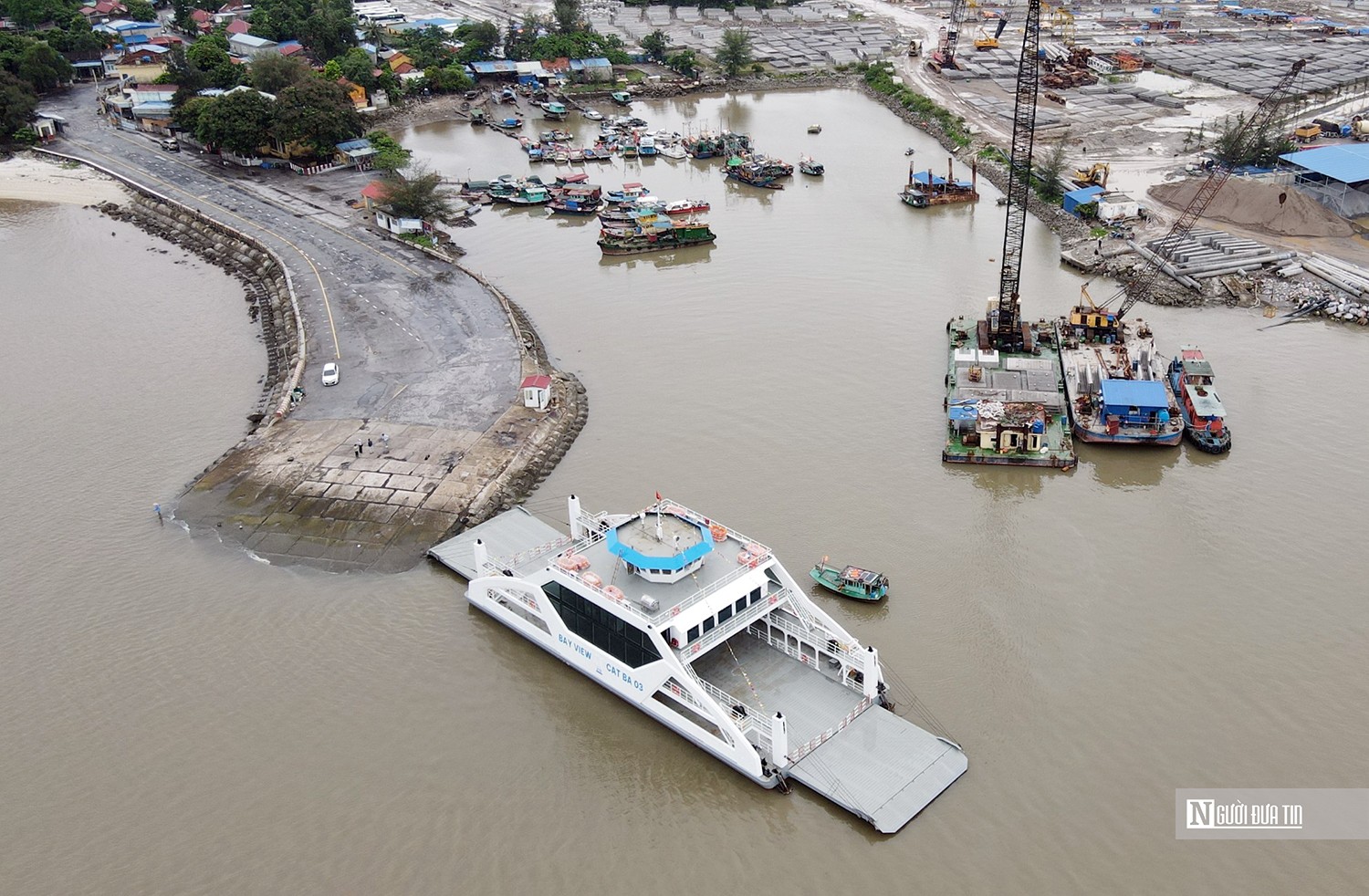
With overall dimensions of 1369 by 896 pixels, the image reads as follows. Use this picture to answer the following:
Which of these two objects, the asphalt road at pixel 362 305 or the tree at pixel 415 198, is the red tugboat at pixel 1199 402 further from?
the tree at pixel 415 198

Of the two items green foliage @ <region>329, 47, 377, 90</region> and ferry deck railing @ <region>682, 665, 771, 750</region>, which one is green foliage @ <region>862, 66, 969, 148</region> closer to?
green foliage @ <region>329, 47, 377, 90</region>

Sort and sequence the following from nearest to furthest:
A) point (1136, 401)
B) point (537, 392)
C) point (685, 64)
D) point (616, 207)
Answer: point (1136, 401), point (537, 392), point (616, 207), point (685, 64)

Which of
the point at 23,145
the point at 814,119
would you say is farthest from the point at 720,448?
the point at 23,145

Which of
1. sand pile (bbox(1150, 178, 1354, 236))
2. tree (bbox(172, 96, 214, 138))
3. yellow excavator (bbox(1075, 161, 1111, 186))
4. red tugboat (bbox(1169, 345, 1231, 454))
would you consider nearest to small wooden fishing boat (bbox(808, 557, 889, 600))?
red tugboat (bbox(1169, 345, 1231, 454))

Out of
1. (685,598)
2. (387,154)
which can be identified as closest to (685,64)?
(387,154)

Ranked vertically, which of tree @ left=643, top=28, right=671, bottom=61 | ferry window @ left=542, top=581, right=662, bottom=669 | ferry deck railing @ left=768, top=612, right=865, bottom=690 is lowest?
ferry deck railing @ left=768, top=612, right=865, bottom=690

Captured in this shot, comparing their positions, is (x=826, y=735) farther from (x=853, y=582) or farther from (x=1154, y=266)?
(x=1154, y=266)
